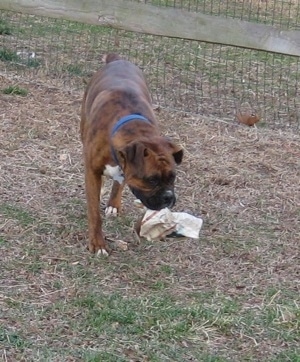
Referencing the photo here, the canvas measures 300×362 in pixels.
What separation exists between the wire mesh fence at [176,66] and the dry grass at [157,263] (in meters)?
0.95

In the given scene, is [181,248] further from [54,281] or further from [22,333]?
[22,333]

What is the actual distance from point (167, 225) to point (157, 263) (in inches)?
16.4

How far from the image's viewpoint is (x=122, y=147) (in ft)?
15.4

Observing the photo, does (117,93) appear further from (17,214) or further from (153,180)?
(17,214)

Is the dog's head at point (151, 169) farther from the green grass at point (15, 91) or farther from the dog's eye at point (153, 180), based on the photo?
the green grass at point (15, 91)

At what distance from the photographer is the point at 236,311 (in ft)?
14.8

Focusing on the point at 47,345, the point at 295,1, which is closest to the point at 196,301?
the point at 47,345

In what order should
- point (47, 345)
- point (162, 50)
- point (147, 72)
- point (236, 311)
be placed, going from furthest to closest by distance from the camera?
point (162, 50) < point (147, 72) < point (236, 311) < point (47, 345)

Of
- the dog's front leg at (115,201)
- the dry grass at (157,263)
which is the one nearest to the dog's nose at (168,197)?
the dry grass at (157,263)

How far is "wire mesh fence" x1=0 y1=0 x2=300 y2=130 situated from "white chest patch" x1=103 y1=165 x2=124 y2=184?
308 cm

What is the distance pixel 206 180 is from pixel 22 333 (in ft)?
8.55

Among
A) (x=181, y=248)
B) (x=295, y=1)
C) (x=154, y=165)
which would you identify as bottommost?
(x=295, y=1)

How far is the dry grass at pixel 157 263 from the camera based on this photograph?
4.17m

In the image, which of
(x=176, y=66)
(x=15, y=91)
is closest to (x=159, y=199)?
(x=15, y=91)
